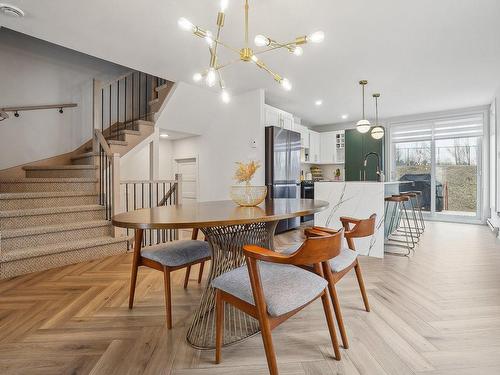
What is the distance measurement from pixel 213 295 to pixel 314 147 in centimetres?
602

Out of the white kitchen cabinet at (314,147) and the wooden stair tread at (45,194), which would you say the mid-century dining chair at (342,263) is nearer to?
the wooden stair tread at (45,194)

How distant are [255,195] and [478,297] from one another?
2.09 m

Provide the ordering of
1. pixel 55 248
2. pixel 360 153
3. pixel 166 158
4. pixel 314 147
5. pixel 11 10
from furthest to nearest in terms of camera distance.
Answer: pixel 314 147 → pixel 360 153 → pixel 166 158 → pixel 55 248 → pixel 11 10

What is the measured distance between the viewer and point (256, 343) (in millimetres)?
1667

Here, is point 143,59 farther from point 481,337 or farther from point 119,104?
point 481,337

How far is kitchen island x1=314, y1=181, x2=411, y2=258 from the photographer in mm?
3396

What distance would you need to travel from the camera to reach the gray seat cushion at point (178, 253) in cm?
188

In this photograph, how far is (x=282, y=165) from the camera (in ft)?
A: 16.2

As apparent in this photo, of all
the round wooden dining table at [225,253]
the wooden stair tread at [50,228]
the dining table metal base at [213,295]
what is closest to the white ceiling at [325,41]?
the round wooden dining table at [225,253]

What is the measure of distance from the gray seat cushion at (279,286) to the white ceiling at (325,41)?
2.28m

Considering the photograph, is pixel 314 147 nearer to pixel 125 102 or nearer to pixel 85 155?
pixel 125 102

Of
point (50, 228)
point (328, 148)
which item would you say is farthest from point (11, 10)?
point (328, 148)

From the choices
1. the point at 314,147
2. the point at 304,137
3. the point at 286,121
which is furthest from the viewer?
the point at 314,147

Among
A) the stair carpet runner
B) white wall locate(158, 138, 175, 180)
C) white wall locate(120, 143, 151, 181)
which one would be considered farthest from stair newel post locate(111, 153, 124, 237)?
white wall locate(158, 138, 175, 180)
